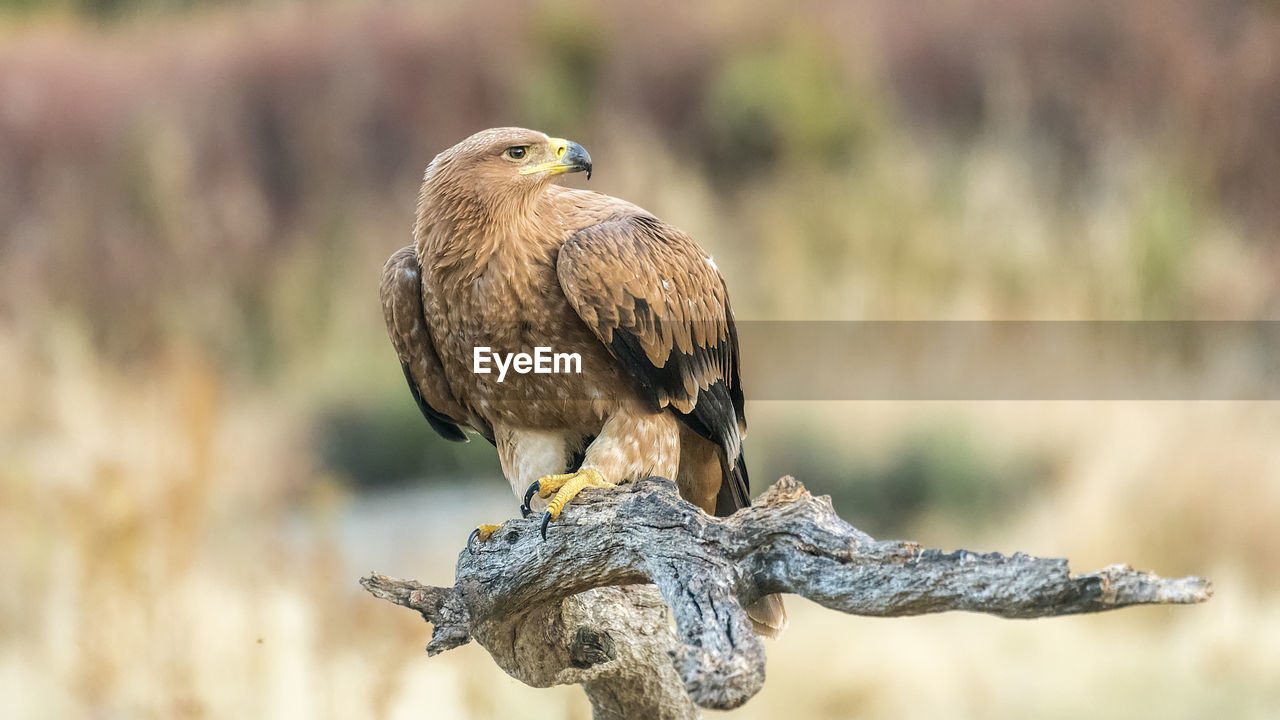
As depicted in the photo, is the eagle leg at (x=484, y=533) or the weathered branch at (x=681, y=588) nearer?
the weathered branch at (x=681, y=588)

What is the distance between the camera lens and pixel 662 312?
3068 millimetres

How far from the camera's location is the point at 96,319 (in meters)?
7.95

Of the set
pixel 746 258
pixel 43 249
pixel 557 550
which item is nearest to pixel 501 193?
pixel 557 550

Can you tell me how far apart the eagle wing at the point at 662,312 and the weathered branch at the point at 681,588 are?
341 millimetres

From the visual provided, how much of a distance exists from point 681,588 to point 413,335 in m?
1.09

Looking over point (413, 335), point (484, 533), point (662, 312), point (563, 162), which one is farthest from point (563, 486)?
point (563, 162)

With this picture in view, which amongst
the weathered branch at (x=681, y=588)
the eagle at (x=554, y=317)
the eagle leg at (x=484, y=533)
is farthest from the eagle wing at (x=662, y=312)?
the eagle leg at (x=484, y=533)

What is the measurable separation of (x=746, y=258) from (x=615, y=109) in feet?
5.12

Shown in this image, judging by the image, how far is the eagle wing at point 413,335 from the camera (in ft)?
10.5

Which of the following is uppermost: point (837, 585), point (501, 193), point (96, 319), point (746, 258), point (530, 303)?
point (501, 193)

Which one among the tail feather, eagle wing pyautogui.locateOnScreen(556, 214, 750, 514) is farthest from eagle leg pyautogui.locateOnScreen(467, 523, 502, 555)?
the tail feather

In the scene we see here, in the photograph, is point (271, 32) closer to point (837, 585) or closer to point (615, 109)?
point (615, 109)

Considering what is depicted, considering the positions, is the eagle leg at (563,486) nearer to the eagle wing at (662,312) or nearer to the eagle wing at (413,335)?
the eagle wing at (662,312)

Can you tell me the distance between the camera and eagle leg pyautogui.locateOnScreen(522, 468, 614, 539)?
2943 mm
